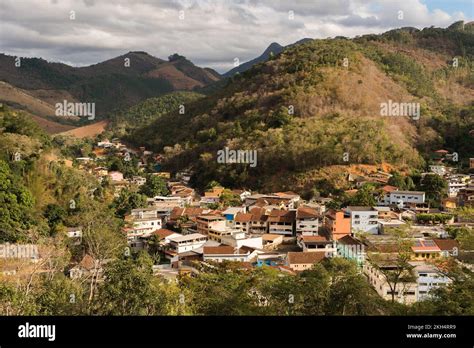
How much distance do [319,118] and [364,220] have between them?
10841 millimetres

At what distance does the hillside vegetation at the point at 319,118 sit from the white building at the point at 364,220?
258 inches

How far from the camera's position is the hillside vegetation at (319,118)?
22.0 meters

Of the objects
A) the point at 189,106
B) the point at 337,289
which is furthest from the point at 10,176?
the point at 189,106

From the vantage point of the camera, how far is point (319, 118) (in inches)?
966

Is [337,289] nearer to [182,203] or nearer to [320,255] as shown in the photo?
[320,255]

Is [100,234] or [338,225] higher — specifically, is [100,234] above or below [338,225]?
above

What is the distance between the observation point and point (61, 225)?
43.3ft

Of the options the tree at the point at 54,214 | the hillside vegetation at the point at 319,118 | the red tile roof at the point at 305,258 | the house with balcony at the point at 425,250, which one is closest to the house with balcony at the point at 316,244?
the red tile roof at the point at 305,258

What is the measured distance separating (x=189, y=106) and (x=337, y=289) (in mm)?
31085

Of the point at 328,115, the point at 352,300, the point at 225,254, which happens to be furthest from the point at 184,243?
the point at 328,115

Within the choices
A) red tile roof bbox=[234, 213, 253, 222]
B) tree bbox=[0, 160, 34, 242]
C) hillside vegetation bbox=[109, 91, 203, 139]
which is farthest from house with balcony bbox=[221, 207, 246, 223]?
hillside vegetation bbox=[109, 91, 203, 139]

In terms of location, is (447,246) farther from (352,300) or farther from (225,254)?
(352,300)

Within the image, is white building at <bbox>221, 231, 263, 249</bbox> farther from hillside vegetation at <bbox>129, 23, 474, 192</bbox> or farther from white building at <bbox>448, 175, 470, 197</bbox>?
white building at <bbox>448, 175, 470, 197</bbox>
